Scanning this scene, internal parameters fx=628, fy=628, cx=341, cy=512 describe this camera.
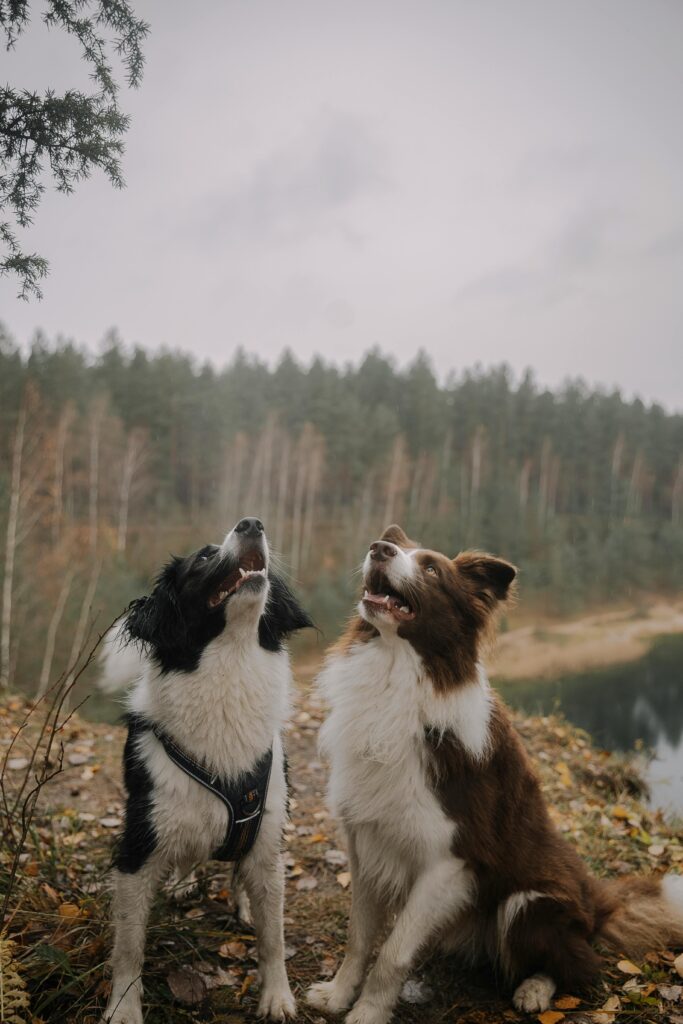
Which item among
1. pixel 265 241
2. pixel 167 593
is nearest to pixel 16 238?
pixel 167 593

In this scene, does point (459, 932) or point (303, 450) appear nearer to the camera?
point (459, 932)

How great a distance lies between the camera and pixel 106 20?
3164mm

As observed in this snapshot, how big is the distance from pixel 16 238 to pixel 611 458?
33.1m

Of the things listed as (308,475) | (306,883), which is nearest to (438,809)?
(306,883)

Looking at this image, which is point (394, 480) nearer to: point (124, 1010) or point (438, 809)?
point (438, 809)

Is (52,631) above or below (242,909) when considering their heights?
below

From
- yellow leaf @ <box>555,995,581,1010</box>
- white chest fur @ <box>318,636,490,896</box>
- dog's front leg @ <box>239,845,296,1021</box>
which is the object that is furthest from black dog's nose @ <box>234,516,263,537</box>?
yellow leaf @ <box>555,995,581,1010</box>

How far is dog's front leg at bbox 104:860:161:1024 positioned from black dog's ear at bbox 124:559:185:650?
2.80 ft

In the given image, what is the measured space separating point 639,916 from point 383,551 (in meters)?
2.20

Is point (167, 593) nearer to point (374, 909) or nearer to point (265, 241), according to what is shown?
point (374, 909)

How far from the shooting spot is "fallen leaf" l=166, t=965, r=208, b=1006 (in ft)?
8.33

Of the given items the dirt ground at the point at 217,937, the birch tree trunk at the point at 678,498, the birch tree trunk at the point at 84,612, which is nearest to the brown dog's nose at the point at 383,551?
the dirt ground at the point at 217,937

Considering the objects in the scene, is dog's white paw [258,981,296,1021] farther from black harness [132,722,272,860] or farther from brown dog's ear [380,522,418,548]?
brown dog's ear [380,522,418,548]

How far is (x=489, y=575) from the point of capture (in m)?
2.92
